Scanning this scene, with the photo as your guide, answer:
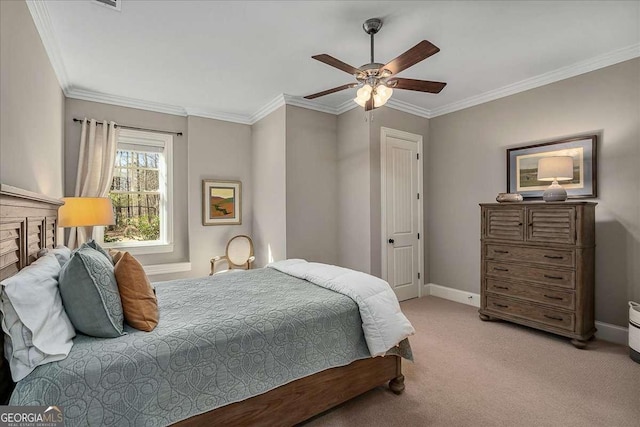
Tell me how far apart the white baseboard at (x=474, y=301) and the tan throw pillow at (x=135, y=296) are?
3.82 meters

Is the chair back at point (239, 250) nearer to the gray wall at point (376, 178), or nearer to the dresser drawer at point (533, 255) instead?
the gray wall at point (376, 178)

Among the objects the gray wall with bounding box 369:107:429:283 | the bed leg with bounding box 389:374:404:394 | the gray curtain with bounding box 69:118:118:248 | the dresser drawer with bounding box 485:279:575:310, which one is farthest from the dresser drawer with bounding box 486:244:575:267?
the gray curtain with bounding box 69:118:118:248

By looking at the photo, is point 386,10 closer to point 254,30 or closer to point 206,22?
point 254,30

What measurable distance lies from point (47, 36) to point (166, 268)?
283cm

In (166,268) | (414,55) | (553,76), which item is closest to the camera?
(414,55)

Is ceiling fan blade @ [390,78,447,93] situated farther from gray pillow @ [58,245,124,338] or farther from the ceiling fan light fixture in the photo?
gray pillow @ [58,245,124,338]

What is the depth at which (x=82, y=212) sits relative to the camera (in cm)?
285

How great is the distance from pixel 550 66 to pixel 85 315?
14.2 feet

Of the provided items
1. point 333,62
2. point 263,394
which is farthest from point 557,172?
point 263,394

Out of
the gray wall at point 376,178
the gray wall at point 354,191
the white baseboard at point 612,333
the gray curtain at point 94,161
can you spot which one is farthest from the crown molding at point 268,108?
the white baseboard at point 612,333

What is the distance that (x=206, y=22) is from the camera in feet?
8.00

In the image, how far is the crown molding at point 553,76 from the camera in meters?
2.88

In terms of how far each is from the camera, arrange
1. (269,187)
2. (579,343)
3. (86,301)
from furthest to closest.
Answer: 1. (269,187)
2. (579,343)
3. (86,301)

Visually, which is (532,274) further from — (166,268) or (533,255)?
(166,268)
